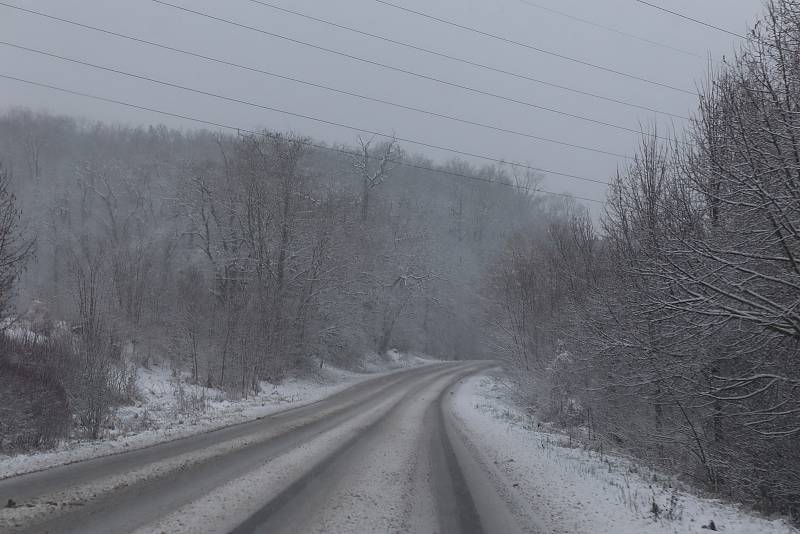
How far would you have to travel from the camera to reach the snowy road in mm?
5617

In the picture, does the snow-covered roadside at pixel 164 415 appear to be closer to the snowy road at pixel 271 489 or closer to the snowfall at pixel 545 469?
the snowfall at pixel 545 469

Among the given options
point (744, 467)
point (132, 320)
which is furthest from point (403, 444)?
point (132, 320)

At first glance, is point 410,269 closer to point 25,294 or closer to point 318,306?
point 318,306

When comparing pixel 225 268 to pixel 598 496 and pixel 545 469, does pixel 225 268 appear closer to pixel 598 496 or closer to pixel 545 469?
pixel 545 469

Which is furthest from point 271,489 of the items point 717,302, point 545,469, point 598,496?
point 717,302

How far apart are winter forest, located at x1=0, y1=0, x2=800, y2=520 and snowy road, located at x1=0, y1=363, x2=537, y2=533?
3.17m

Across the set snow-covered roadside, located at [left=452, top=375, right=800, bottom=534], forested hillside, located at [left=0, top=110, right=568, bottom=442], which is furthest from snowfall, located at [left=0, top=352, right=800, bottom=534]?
forested hillside, located at [left=0, top=110, right=568, bottom=442]

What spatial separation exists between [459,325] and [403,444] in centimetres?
6222

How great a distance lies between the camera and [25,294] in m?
30.5

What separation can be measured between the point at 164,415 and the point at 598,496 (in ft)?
35.4

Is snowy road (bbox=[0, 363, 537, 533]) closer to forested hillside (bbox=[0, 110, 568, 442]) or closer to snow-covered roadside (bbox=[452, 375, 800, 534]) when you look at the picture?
snow-covered roadside (bbox=[452, 375, 800, 534])

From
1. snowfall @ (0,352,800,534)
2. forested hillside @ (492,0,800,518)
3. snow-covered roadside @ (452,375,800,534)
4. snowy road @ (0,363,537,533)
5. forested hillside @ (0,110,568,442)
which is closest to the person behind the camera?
snowy road @ (0,363,537,533)

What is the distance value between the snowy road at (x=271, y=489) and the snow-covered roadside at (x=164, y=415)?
53 cm

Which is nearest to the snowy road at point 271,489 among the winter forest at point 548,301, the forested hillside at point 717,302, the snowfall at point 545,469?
the snowfall at point 545,469
